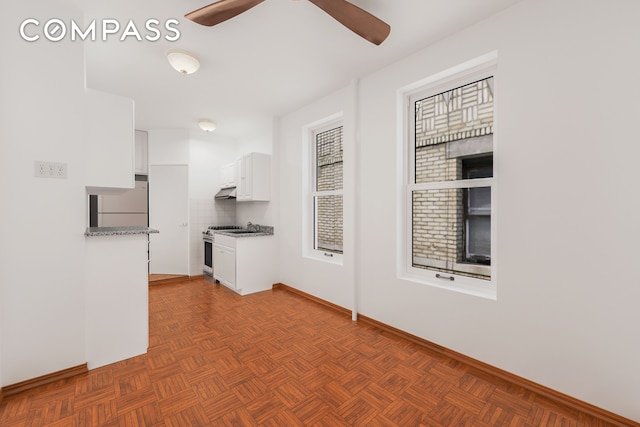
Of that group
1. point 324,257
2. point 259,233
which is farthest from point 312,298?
point 259,233

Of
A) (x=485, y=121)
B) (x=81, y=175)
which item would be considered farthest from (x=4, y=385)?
(x=485, y=121)

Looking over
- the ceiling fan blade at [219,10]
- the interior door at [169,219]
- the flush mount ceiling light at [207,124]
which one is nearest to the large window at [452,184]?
the ceiling fan blade at [219,10]

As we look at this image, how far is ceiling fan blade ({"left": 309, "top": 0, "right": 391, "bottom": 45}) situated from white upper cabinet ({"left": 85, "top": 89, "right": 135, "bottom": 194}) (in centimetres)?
Result: 179

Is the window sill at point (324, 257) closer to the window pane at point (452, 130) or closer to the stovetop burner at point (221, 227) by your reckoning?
the window pane at point (452, 130)

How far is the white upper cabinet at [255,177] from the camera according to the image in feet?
14.4

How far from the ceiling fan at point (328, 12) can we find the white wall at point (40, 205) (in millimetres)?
1105

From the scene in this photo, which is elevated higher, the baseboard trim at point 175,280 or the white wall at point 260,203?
the white wall at point 260,203

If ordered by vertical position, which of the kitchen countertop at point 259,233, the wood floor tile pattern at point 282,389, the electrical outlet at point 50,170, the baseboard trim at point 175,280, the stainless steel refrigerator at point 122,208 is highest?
the electrical outlet at point 50,170

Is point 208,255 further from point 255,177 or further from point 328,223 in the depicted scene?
point 328,223

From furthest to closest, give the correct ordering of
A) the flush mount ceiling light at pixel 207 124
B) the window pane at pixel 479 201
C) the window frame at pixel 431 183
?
the flush mount ceiling light at pixel 207 124 → the window pane at pixel 479 201 → the window frame at pixel 431 183

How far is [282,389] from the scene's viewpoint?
192cm

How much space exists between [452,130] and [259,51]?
1993 mm

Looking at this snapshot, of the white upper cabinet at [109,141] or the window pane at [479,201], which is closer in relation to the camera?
the white upper cabinet at [109,141]

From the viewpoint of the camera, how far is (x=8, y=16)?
1808 millimetres
